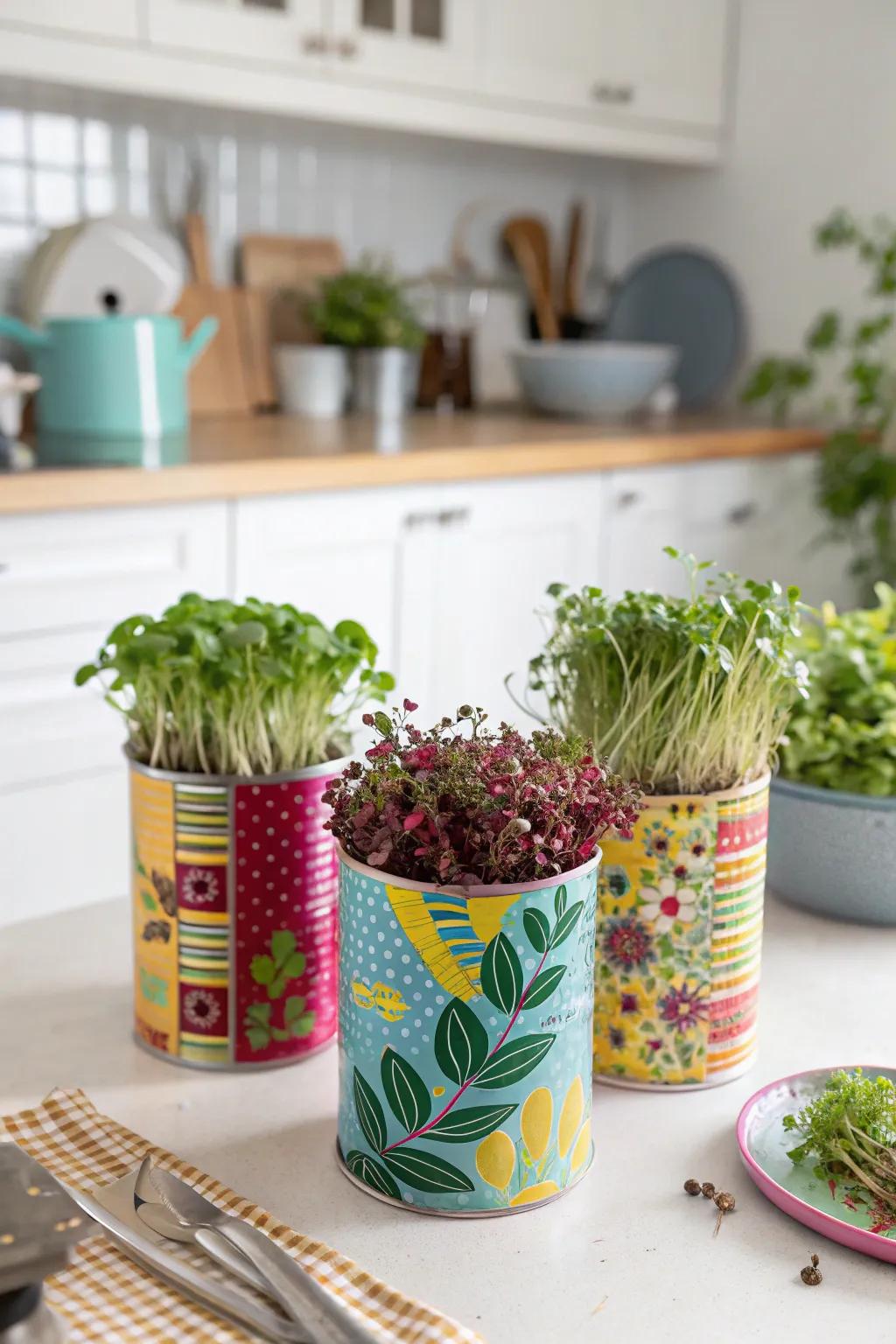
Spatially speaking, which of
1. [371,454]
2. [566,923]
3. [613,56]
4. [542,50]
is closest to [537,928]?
[566,923]

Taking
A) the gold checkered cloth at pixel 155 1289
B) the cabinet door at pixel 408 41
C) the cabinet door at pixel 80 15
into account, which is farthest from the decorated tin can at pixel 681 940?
the cabinet door at pixel 408 41

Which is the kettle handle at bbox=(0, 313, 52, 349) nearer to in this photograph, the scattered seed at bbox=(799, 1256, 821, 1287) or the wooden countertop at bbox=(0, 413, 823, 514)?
the wooden countertop at bbox=(0, 413, 823, 514)

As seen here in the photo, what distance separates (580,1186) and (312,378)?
2455 mm

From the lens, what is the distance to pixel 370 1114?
2.08 ft

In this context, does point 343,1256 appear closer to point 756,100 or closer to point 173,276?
point 173,276

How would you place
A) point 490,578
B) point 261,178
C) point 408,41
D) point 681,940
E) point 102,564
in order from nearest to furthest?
point 681,940, point 102,564, point 490,578, point 408,41, point 261,178

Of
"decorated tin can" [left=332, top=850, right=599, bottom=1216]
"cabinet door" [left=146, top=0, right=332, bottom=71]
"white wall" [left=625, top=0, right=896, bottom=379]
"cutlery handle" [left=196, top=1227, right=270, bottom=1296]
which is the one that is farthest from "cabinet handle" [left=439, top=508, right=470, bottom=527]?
"cutlery handle" [left=196, top=1227, right=270, bottom=1296]

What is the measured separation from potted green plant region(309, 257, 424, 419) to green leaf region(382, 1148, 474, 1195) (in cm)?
248

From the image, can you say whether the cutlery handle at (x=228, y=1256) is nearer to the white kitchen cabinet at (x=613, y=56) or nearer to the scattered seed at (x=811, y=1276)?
the scattered seed at (x=811, y=1276)

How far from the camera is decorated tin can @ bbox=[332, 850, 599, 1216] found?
0.60 m

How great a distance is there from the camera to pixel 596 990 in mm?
734

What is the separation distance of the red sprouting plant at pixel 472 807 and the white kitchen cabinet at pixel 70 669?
1.40 m

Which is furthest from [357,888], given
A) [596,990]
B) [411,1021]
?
[596,990]

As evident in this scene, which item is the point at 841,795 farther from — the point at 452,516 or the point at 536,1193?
the point at 452,516
